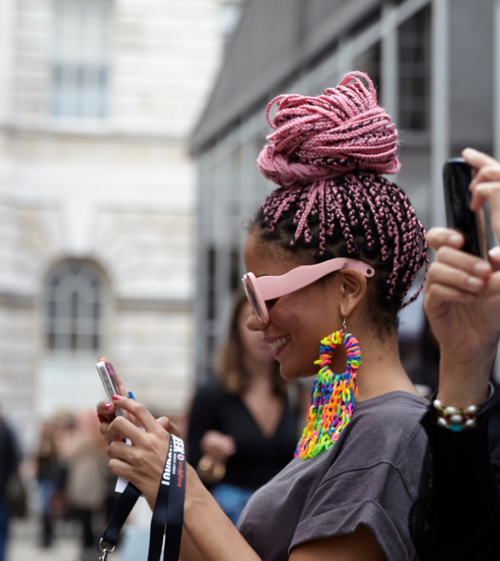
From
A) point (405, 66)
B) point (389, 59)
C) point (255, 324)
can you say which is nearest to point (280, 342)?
point (255, 324)

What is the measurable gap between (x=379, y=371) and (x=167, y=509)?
0.48m

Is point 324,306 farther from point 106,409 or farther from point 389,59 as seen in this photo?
point 389,59

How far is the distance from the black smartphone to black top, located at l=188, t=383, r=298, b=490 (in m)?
2.47

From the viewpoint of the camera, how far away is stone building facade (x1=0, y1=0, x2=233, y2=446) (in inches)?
593

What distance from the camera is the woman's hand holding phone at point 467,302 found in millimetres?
1071

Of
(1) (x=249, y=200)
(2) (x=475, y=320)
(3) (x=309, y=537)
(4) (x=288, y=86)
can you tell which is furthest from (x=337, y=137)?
(1) (x=249, y=200)

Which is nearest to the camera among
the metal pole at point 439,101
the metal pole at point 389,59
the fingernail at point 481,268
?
the fingernail at point 481,268

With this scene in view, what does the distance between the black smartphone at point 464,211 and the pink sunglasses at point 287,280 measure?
19.1 inches

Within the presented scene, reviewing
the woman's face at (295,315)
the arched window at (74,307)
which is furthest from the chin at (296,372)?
the arched window at (74,307)

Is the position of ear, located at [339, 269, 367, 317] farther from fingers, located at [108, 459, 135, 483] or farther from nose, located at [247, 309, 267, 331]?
fingers, located at [108, 459, 135, 483]

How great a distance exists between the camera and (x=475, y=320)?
1.14m

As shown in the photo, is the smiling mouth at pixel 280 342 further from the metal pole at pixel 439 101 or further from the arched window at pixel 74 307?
the arched window at pixel 74 307

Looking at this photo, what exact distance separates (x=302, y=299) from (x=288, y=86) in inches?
192

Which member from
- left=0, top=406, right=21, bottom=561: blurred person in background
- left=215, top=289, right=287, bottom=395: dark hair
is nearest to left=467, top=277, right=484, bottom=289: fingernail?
left=215, top=289, right=287, bottom=395: dark hair
